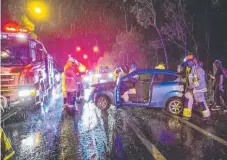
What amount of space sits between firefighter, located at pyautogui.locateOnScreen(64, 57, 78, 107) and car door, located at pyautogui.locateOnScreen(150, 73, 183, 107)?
2.85 metres

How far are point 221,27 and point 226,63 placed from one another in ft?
7.67

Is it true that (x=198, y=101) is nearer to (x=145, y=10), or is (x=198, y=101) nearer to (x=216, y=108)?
(x=216, y=108)

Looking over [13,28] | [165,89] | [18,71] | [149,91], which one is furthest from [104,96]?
[13,28]

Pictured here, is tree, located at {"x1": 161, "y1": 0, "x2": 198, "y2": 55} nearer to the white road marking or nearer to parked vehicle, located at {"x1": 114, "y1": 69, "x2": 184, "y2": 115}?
parked vehicle, located at {"x1": 114, "y1": 69, "x2": 184, "y2": 115}

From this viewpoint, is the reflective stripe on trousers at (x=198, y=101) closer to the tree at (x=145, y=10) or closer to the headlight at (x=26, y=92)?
the headlight at (x=26, y=92)

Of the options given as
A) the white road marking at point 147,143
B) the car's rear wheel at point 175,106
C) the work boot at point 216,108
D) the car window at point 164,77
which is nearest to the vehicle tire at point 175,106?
the car's rear wheel at point 175,106

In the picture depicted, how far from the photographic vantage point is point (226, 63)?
17.3m

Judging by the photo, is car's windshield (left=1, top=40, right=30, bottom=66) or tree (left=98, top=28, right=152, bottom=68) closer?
car's windshield (left=1, top=40, right=30, bottom=66)

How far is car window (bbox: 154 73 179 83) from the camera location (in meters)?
9.13

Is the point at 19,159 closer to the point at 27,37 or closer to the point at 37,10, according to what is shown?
the point at 27,37

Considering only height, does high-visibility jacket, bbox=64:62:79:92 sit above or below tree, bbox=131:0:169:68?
below

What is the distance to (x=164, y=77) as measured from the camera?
30.2 ft

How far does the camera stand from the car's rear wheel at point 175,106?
893cm

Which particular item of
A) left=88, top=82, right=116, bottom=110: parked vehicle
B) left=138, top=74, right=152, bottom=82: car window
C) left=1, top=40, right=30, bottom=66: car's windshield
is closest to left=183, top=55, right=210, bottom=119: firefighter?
left=138, top=74, right=152, bottom=82: car window
